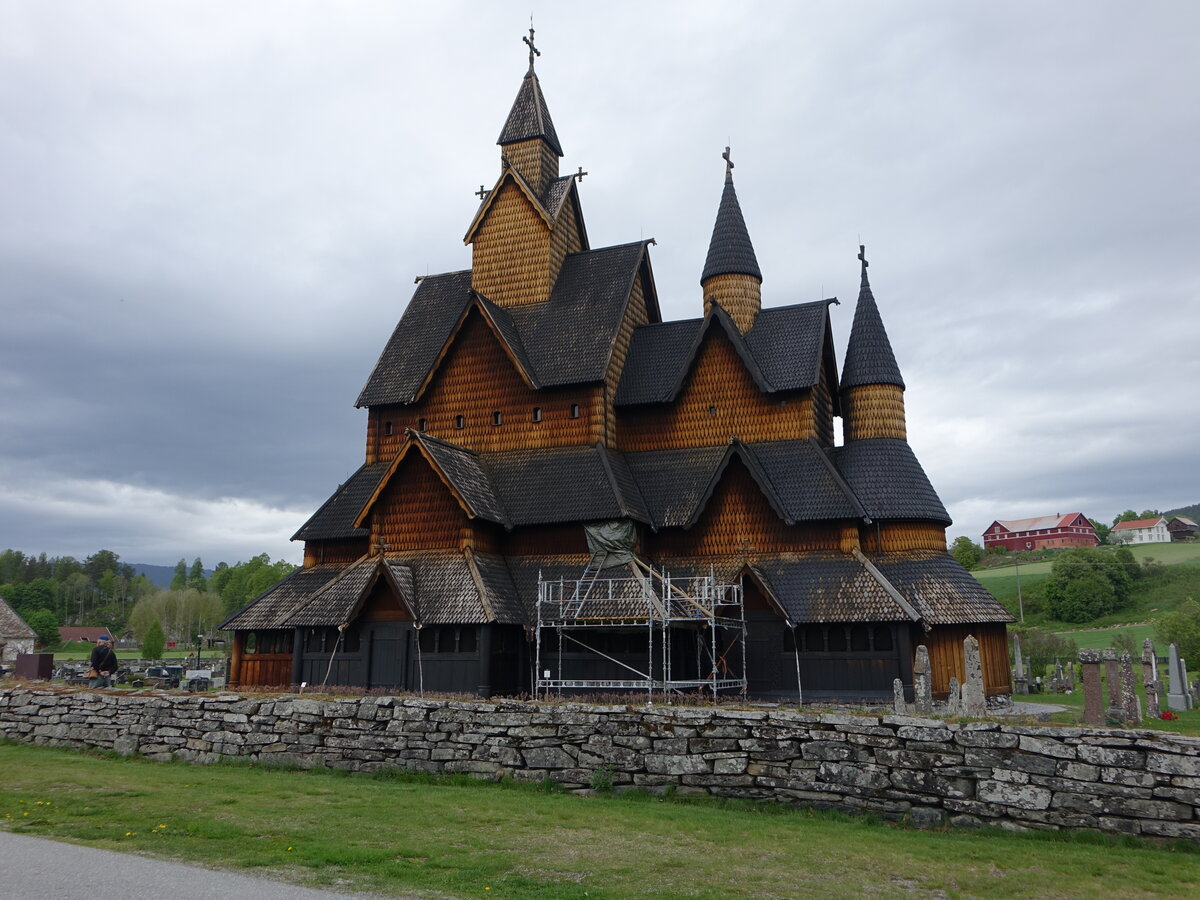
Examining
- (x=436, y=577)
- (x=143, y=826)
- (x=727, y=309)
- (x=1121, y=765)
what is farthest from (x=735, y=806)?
(x=727, y=309)

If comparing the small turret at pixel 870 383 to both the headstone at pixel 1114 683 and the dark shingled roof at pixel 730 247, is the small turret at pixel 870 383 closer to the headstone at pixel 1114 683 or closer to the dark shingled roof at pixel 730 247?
the dark shingled roof at pixel 730 247

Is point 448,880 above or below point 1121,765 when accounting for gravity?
below

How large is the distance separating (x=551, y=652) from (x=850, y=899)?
1634cm

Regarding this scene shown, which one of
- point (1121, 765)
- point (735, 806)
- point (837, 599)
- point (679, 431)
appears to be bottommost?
point (735, 806)

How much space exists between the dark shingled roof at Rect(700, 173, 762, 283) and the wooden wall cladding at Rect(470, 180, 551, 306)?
5.69m

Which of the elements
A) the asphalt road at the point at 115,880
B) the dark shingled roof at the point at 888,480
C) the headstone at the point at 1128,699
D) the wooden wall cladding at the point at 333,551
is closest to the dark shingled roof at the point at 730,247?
the dark shingled roof at the point at 888,480

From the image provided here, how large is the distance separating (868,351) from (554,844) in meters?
21.4

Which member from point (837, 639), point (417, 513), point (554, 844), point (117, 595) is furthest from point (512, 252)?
point (117, 595)

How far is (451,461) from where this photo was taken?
24.9 m

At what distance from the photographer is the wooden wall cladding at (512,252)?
3048 centimetres

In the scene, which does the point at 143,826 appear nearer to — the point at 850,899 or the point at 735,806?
the point at 735,806

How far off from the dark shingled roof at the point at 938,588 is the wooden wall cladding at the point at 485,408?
935 cm

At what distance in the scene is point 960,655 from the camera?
23156mm

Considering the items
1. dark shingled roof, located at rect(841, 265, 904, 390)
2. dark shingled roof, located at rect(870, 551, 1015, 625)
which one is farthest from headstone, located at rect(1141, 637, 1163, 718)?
dark shingled roof, located at rect(841, 265, 904, 390)
